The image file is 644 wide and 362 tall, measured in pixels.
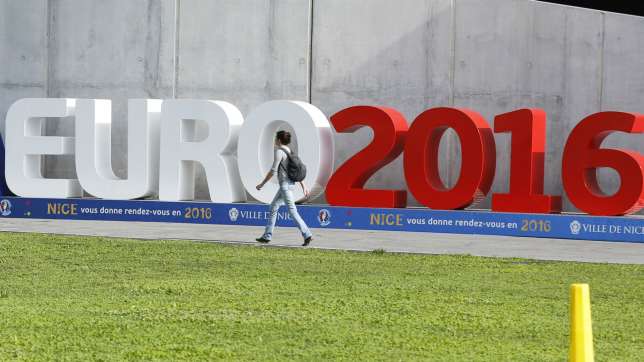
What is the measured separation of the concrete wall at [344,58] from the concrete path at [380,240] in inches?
120

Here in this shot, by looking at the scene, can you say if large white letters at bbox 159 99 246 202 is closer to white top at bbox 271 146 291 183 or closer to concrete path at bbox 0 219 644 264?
concrete path at bbox 0 219 644 264

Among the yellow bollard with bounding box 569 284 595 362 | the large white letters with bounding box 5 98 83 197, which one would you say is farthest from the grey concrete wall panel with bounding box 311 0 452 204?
the yellow bollard with bounding box 569 284 595 362

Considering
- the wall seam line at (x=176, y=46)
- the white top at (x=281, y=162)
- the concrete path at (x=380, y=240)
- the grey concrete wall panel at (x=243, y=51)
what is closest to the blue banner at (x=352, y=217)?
the concrete path at (x=380, y=240)

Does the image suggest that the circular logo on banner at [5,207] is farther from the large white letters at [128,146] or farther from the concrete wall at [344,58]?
the concrete wall at [344,58]

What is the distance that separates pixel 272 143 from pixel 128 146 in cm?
270

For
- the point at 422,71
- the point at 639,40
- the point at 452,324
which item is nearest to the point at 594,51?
the point at 639,40

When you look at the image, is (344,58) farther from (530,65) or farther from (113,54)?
(113,54)

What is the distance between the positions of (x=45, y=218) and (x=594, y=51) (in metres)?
10.3

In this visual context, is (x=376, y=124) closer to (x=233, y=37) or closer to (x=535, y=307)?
(x=233, y=37)

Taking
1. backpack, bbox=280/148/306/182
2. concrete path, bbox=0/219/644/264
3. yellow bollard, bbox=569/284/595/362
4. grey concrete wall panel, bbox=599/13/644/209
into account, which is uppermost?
grey concrete wall panel, bbox=599/13/644/209

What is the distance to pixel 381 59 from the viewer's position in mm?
22859

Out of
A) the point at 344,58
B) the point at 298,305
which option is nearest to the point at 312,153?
the point at 344,58

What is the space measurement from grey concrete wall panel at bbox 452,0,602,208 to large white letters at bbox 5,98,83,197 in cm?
718

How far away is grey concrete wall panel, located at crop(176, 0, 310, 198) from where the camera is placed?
76.4 ft
